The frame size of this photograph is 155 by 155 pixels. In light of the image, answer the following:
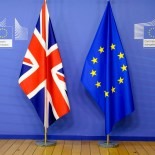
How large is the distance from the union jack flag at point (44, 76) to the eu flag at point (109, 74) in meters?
0.35

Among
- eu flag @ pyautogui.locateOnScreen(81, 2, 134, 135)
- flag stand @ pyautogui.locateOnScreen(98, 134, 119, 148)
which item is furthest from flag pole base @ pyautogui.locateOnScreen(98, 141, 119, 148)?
eu flag @ pyautogui.locateOnScreen(81, 2, 134, 135)

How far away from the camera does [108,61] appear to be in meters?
3.64

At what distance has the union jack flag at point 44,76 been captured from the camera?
3668mm

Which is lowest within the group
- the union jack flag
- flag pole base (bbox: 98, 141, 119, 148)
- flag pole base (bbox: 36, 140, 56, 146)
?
flag pole base (bbox: 98, 141, 119, 148)

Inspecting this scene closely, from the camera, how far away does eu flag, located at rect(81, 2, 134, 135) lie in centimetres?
365

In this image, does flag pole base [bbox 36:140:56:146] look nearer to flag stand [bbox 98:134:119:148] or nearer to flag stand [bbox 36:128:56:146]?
flag stand [bbox 36:128:56:146]

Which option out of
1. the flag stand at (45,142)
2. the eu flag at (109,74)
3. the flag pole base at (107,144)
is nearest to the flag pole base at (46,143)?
the flag stand at (45,142)

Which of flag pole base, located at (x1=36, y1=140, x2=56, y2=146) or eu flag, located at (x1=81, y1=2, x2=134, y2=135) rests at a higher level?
eu flag, located at (x1=81, y1=2, x2=134, y2=135)

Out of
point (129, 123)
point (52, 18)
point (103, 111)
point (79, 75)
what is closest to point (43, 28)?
point (52, 18)

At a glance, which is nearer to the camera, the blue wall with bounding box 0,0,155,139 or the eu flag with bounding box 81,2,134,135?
the eu flag with bounding box 81,2,134,135

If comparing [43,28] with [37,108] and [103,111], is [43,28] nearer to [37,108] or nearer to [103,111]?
[37,108]

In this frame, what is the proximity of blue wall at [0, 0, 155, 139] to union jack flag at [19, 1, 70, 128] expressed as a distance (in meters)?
0.29

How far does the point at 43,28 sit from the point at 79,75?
2.63ft

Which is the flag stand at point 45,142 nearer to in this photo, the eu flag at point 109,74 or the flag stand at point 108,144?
the flag stand at point 108,144
